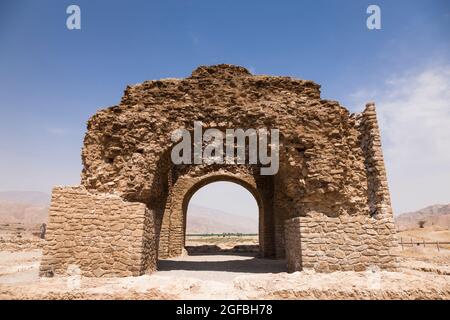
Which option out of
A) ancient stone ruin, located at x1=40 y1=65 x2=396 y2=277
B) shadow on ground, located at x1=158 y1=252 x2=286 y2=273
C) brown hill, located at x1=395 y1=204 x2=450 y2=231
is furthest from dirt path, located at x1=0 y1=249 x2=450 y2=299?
brown hill, located at x1=395 y1=204 x2=450 y2=231

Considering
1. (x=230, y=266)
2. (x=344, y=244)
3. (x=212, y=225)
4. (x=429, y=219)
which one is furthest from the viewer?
(x=212, y=225)

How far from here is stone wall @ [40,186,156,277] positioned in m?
6.34

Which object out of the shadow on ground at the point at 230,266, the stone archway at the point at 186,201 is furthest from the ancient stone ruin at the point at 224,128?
the stone archway at the point at 186,201

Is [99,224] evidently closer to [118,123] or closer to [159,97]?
[118,123]

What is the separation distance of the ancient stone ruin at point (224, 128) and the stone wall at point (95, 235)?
0.07 ft

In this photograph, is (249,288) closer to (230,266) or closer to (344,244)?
(344,244)

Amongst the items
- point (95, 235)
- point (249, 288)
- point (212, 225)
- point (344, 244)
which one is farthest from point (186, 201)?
point (212, 225)

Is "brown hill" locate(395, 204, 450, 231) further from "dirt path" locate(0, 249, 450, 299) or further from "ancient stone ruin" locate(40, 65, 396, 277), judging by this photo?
"dirt path" locate(0, 249, 450, 299)

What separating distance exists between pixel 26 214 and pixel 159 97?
A: 7264 centimetres

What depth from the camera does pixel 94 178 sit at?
706 centimetres

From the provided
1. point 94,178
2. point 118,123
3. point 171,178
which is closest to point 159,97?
point 118,123

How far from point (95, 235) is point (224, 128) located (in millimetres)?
3855

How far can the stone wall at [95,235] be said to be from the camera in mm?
6336

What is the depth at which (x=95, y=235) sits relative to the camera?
6516 millimetres
